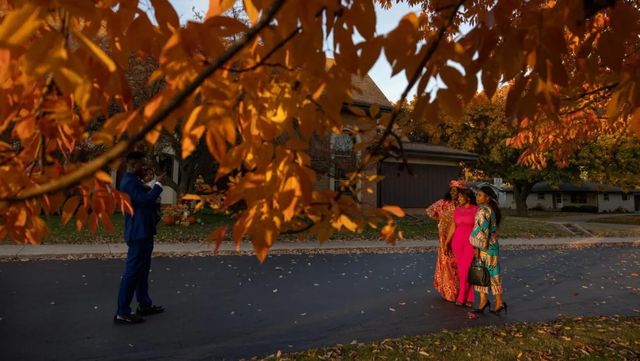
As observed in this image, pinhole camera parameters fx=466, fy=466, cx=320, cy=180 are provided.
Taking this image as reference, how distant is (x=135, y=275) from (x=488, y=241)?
451cm

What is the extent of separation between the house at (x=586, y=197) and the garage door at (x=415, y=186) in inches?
1451

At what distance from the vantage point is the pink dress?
6.50 metres

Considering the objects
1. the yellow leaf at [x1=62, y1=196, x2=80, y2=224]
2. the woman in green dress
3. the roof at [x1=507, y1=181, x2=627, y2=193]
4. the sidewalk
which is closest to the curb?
the sidewalk

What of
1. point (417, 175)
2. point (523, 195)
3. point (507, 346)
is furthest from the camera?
point (523, 195)

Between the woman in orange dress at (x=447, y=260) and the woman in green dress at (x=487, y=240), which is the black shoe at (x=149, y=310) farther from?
the woman in green dress at (x=487, y=240)

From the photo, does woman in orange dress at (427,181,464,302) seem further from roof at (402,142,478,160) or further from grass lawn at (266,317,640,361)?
roof at (402,142,478,160)

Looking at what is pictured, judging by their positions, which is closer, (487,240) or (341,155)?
(487,240)

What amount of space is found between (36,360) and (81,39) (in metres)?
4.43

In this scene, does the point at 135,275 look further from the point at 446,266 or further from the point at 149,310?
the point at 446,266

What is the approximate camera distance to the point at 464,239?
21.6 feet

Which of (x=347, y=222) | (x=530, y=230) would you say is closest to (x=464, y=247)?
(x=347, y=222)

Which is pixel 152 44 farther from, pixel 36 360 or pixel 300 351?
pixel 36 360

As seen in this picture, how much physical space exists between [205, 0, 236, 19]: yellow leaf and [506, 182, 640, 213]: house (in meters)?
59.3

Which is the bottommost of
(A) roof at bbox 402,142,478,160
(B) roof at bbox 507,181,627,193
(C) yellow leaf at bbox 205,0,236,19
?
(C) yellow leaf at bbox 205,0,236,19
